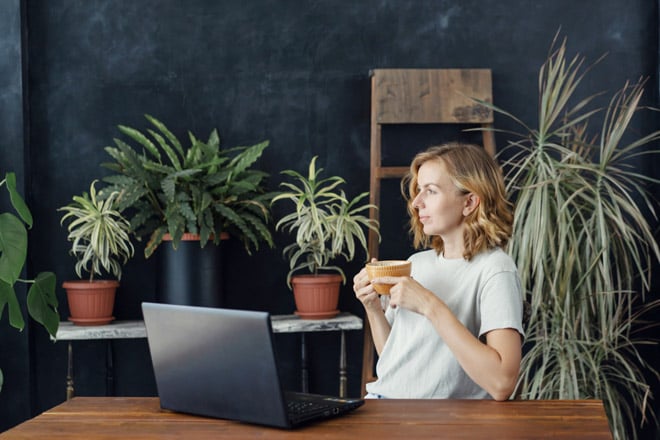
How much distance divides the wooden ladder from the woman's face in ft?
4.85

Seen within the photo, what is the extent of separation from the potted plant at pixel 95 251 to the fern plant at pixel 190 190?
3.4 inches

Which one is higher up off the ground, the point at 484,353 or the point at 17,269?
the point at 17,269

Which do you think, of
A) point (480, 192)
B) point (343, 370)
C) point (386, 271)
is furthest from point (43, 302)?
point (480, 192)

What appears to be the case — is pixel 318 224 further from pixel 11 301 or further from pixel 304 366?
pixel 11 301

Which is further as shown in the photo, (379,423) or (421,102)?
(421,102)

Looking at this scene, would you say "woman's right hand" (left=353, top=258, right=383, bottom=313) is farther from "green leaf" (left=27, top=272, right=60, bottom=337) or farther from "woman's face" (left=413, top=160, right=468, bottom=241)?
"green leaf" (left=27, top=272, right=60, bottom=337)

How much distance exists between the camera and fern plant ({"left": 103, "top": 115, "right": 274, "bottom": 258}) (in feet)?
11.1

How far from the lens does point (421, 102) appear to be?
377 cm

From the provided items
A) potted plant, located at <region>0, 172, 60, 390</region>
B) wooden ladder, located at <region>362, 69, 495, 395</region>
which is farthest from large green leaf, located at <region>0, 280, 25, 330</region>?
wooden ladder, located at <region>362, 69, 495, 395</region>

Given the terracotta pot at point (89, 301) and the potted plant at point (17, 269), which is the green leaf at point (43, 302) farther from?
the terracotta pot at point (89, 301)

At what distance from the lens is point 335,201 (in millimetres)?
3930

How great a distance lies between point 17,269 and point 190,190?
0.78 metres

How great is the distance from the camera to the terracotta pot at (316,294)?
354cm

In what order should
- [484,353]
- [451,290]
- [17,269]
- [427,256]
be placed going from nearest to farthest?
1. [484,353]
2. [451,290]
3. [427,256]
4. [17,269]
